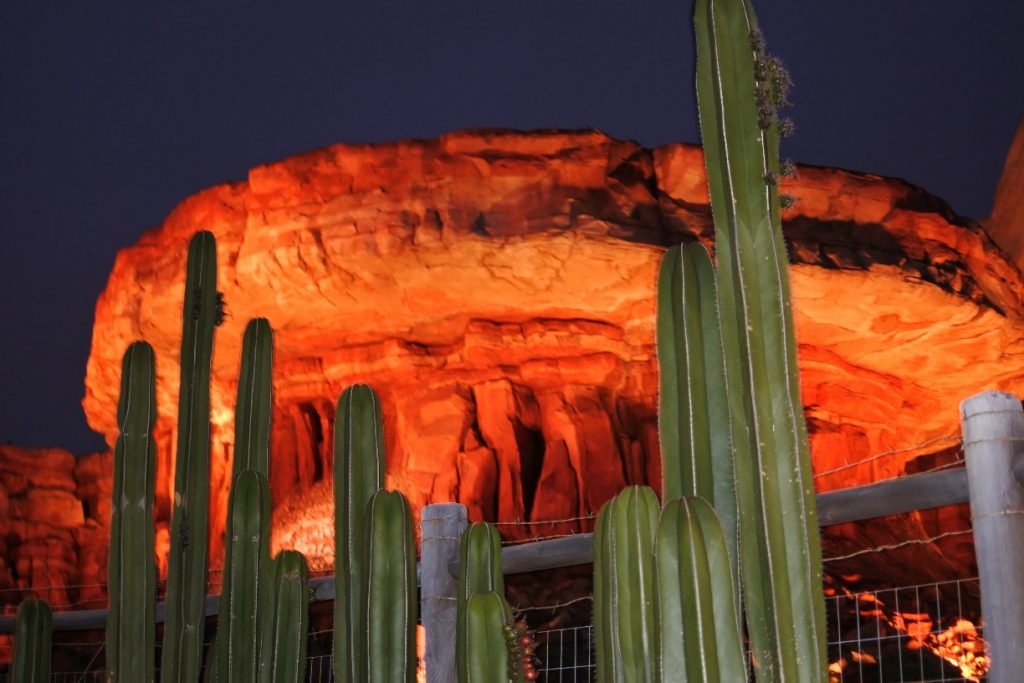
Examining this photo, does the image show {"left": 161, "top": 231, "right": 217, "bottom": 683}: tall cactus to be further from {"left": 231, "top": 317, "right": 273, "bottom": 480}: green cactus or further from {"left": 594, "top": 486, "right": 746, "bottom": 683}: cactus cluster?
{"left": 594, "top": 486, "right": 746, "bottom": 683}: cactus cluster

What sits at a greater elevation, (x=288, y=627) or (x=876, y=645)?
(x=876, y=645)

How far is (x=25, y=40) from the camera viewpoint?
125ft

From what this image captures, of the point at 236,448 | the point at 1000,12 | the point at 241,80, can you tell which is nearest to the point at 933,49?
the point at 1000,12

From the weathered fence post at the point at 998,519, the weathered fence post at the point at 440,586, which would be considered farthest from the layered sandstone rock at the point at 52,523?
the weathered fence post at the point at 998,519

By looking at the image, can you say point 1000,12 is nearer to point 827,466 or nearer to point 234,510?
point 827,466

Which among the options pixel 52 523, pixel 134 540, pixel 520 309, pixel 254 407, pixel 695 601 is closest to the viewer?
pixel 695 601

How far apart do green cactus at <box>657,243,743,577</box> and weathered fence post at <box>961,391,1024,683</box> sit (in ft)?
2.85

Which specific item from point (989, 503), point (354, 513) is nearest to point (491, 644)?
point (354, 513)

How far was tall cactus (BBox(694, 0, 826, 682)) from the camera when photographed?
321 cm

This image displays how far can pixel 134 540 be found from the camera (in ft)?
18.3

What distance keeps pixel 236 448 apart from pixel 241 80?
125 ft

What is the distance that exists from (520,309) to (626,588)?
8.40m

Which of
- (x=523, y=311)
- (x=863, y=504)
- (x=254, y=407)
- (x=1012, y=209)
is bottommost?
(x=863, y=504)

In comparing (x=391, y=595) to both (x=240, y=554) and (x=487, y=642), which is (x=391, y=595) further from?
(x=240, y=554)
